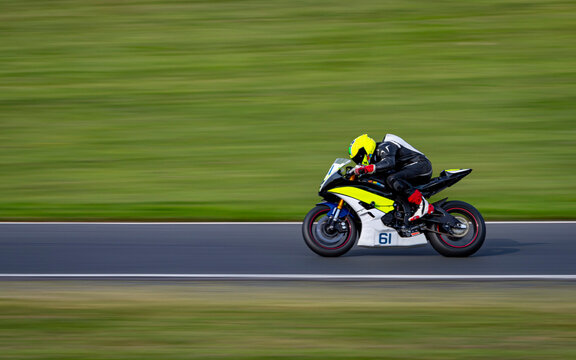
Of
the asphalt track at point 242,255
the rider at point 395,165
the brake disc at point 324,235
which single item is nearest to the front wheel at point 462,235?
the asphalt track at point 242,255

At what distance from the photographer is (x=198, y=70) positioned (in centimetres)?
2047

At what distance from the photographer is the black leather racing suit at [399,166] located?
9.91 meters

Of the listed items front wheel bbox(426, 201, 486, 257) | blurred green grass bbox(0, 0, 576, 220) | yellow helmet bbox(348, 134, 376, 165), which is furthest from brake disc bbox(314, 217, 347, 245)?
blurred green grass bbox(0, 0, 576, 220)

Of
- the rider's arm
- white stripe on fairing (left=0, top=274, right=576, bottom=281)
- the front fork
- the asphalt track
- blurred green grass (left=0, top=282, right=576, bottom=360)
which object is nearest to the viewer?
blurred green grass (left=0, top=282, right=576, bottom=360)

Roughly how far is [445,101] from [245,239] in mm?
8876

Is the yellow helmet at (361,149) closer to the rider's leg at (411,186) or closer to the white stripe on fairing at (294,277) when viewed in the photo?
the rider's leg at (411,186)

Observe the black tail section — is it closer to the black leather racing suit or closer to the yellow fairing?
the black leather racing suit

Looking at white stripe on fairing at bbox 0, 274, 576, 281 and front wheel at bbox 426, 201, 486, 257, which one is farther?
front wheel at bbox 426, 201, 486, 257

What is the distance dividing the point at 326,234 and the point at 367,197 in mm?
720

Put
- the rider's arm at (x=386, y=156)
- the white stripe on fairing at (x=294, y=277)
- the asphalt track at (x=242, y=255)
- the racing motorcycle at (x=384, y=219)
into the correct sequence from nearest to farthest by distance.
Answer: the white stripe on fairing at (x=294, y=277), the asphalt track at (x=242, y=255), the rider's arm at (x=386, y=156), the racing motorcycle at (x=384, y=219)

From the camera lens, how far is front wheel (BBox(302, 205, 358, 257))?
10.1 meters

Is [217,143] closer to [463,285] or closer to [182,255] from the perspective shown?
[182,255]

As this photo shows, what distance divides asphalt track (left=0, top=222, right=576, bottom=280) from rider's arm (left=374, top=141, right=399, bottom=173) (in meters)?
1.22

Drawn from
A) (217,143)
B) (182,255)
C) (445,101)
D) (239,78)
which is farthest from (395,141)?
(239,78)
